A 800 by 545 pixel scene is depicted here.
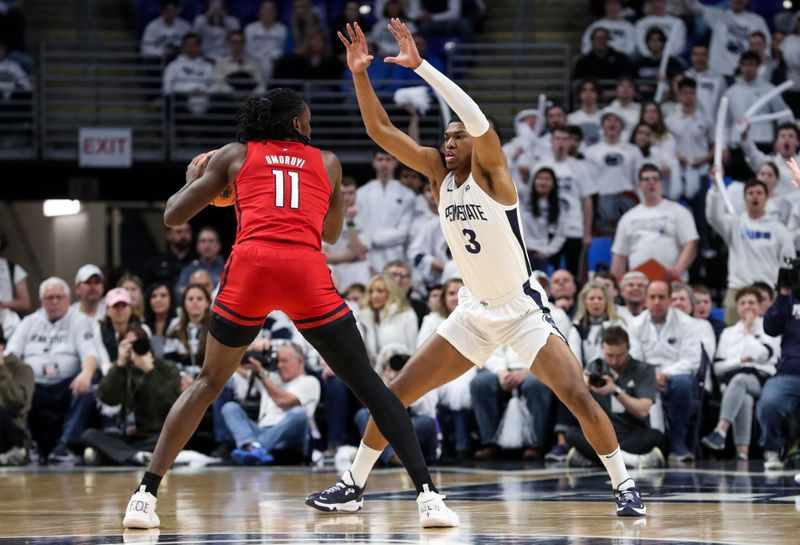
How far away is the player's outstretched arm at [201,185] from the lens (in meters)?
6.50

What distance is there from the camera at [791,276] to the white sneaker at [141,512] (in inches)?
194

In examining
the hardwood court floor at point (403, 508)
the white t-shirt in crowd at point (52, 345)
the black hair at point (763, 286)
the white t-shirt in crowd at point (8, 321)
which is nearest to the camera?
the hardwood court floor at point (403, 508)

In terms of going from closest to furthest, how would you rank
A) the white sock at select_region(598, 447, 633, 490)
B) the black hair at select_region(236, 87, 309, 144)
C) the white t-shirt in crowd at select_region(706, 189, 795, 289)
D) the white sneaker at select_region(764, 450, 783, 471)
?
the black hair at select_region(236, 87, 309, 144) → the white sock at select_region(598, 447, 633, 490) → the white sneaker at select_region(764, 450, 783, 471) → the white t-shirt in crowd at select_region(706, 189, 795, 289)

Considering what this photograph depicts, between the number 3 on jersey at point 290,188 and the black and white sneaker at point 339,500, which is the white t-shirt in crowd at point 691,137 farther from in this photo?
the number 3 on jersey at point 290,188

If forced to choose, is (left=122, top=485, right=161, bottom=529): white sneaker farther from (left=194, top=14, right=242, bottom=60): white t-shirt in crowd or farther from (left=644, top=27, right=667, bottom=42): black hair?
(left=194, top=14, right=242, bottom=60): white t-shirt in crowd

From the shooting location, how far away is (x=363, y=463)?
24.2 feet

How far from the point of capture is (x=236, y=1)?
61.6 feet

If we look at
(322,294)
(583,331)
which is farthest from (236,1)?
(322,294)

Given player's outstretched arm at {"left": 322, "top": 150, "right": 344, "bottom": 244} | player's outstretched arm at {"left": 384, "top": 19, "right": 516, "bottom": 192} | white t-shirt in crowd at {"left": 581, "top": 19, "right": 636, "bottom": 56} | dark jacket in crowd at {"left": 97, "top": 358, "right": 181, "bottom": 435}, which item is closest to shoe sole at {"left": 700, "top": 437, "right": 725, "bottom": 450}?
dark jacket in crowd at {"left": 97, "top": 358, "right": 181, "bottom": 435}

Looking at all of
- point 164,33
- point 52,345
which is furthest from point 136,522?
point 164,33

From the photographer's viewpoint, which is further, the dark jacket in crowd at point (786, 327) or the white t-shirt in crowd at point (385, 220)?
the white t-shirt in crowd at point (385, 220)

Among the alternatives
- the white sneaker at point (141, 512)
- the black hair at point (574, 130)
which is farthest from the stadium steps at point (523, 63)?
the white sneaker at point (141, 512)

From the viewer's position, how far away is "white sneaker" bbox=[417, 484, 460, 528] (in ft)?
21.1

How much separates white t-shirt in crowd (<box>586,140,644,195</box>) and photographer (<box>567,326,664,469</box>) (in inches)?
126
